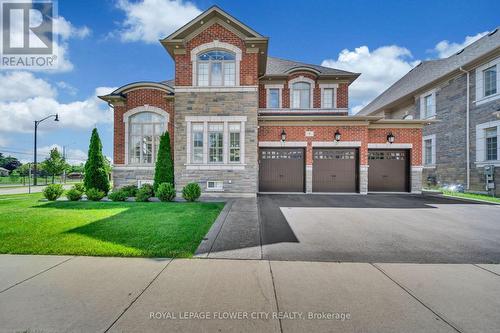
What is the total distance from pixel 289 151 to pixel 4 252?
11017 mm

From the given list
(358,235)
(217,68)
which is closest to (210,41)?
(217,68)

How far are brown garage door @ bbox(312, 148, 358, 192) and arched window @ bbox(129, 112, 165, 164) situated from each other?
29.3ft

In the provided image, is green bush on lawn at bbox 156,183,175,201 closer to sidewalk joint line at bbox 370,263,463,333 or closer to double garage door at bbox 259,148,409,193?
double garage door at bbox 259,148,409,193

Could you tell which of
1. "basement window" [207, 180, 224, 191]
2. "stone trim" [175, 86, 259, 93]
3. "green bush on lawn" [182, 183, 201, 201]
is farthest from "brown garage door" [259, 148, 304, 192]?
"green bush on lawn" [182, 183, 201, 201]

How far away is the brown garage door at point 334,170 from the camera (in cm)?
1252

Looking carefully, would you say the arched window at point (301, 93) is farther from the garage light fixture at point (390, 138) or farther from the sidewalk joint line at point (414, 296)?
the sidewalk joint line at point (414, 296)

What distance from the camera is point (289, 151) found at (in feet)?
41.1

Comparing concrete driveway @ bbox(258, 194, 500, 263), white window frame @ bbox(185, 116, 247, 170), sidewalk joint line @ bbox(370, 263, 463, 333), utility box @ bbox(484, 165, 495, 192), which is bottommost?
sidewalk joint line @ bbox(370, 263, 463, 333)

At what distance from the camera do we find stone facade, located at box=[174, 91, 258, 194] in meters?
10.6

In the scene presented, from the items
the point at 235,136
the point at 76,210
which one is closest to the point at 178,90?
the point at 235,136

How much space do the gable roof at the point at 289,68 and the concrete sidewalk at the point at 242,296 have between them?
14.1m

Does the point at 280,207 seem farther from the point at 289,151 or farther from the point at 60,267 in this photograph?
the point at 60,267

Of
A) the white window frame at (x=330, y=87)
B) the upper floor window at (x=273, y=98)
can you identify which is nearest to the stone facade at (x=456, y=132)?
the white window frame at (x=330, y=87)

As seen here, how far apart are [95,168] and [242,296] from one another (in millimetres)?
10959
